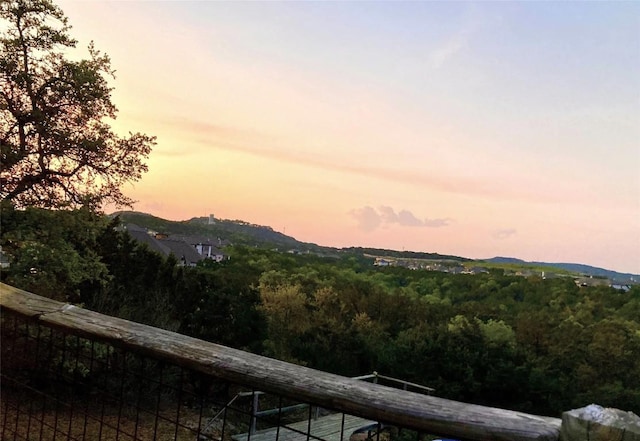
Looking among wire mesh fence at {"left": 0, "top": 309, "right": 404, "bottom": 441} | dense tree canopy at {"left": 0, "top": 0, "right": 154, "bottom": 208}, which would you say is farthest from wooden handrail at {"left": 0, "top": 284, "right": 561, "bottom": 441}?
dense tree canopy at {"left": 0, "top": 0, "right": 154, "bottom": 208}

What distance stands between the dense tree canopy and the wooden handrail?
6523mm

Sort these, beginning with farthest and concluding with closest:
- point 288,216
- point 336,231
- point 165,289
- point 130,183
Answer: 1. point 336,231
2. point 288,216
3. point 165,289
4. point 130,183

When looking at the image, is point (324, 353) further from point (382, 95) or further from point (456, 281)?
point (456, 281)

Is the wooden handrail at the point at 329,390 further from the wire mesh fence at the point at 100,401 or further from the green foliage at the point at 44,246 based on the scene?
the green foliage at the point at 44,246

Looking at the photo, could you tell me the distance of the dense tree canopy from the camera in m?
6.85

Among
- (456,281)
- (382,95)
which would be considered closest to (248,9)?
(382,95)

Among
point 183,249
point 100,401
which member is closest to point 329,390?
point 100,401

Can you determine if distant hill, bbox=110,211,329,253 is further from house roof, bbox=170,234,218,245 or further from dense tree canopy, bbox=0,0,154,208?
dense tree canopy, bbox=0,0,154,208

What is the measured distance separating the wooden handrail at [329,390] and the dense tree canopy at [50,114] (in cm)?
652

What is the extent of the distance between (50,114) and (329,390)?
7.28m

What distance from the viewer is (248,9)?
7.00 metres

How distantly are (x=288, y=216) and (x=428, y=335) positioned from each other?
9.60m

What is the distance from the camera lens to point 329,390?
0.88 m

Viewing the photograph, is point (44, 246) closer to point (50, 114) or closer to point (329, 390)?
point (50, 114)
